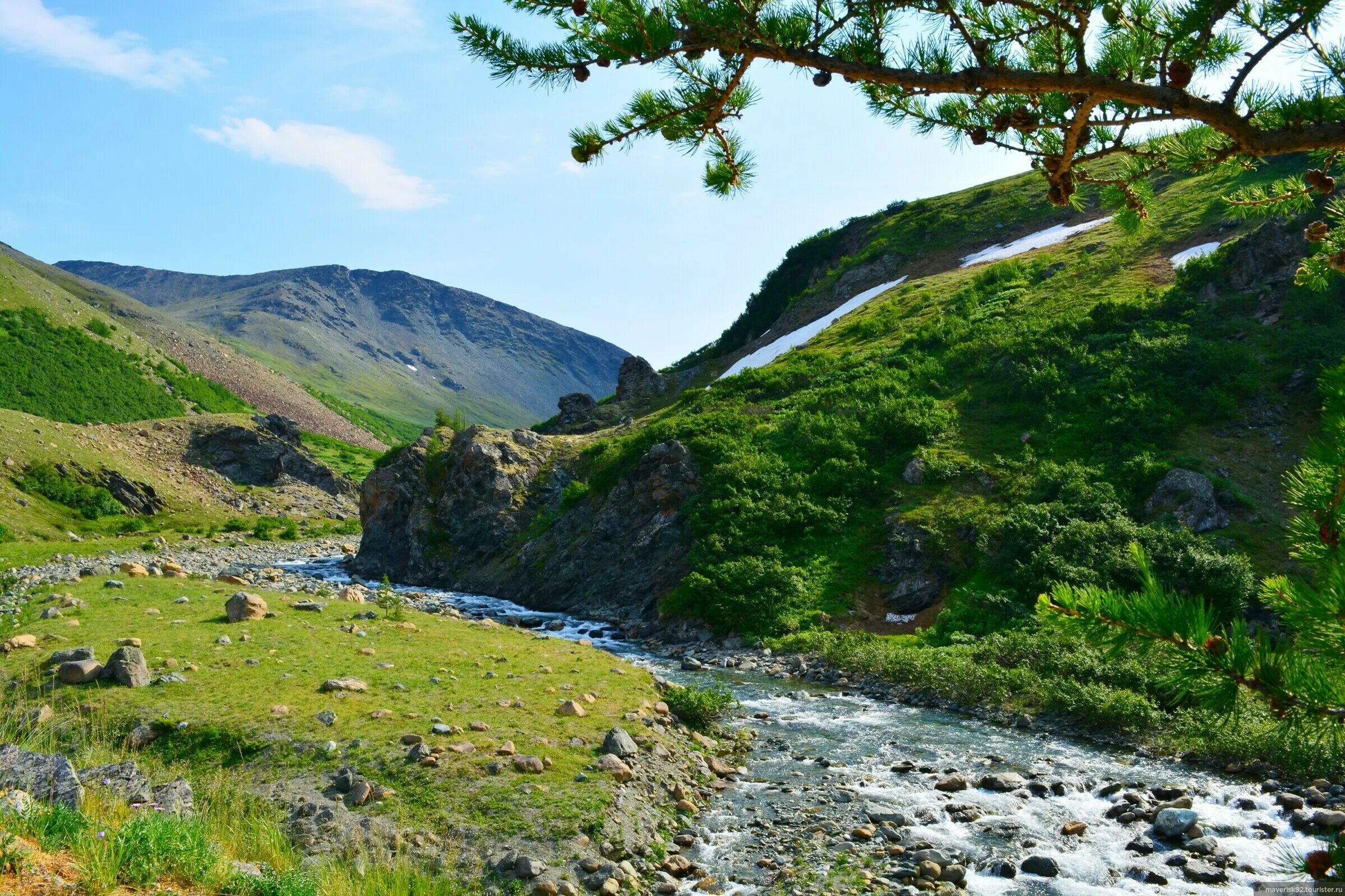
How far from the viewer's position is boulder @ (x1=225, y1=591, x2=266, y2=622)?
15469 mm

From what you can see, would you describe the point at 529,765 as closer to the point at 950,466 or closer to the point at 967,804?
the point at 967,804

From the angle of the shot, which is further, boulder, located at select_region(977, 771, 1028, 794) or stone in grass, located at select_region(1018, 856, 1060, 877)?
boulder, located at select_region(977, 771, 1028, 794)

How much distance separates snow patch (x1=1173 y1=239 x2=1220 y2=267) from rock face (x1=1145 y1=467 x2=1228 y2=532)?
61.6 ft

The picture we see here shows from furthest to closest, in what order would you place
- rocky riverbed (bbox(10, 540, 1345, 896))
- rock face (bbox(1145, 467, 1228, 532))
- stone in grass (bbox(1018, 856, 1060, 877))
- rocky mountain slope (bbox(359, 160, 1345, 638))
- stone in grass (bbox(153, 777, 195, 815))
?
1. rocky mountain slope (bbox(359, 160, 1345, 638))
2. rock face (bbox(1145, 467, 1228, 532))
3. stone in grass (bbox(1018, 856, 1060, 877))
4. rocky riverbed (bbox(10, 540, 1345, 896))
5. stone in grass (bbox(153, 777, 195, 815))

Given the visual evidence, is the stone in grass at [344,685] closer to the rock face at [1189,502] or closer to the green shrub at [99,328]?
the rock face at [1189,502]

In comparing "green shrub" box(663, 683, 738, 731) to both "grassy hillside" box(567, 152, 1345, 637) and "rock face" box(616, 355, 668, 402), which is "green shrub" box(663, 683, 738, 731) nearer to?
"grassy hillside" box(567, 152, 1345, 637)

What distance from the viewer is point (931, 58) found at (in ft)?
14.9

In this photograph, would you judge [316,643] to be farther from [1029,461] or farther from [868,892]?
[1029,461]

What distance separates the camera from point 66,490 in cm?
4316

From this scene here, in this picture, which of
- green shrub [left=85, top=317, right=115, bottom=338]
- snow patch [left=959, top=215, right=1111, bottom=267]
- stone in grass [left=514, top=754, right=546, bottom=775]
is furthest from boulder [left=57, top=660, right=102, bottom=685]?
green shrub [left=85, top=317, right=115, bottom=338]

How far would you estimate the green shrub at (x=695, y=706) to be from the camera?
13867mm

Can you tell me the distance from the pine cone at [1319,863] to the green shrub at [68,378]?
299 ft

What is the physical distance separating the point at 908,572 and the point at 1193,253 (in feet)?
85.0

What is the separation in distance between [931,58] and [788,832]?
8.81 m
